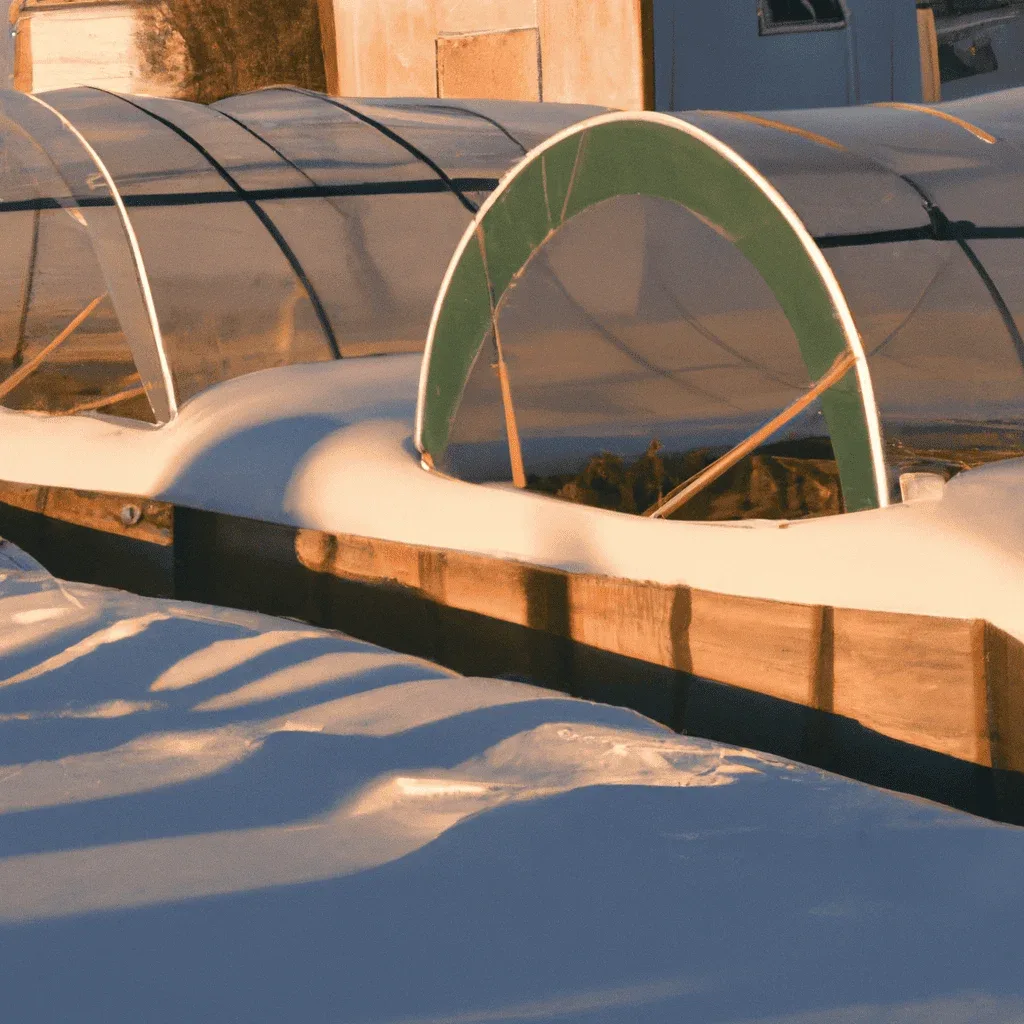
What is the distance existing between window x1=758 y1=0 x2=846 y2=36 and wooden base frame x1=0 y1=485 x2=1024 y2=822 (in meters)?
9.98

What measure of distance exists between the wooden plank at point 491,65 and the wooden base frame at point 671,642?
8.82 metres

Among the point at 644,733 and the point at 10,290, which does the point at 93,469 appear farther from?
the point at 644,733

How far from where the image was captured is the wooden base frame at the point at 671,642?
470cm

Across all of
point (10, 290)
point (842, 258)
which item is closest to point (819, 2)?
point (10, 290)

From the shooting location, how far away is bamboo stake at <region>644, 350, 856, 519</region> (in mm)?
5286

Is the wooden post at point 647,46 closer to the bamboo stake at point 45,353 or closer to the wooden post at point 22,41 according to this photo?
the bamboo stake at point 45,353

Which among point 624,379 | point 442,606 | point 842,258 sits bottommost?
point 442,606

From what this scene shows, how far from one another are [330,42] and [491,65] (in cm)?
273

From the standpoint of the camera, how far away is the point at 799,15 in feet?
51.5

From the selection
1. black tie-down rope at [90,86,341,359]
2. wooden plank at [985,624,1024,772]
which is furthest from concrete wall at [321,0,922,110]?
wooden plank at [985,624,1024,772]

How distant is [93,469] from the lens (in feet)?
28.9

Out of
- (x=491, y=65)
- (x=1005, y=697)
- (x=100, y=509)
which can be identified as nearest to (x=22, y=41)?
(x=491, y=65)

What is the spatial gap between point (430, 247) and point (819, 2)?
758 centimetres

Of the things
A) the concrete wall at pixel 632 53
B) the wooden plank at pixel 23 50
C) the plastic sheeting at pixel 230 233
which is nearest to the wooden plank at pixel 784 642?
the plastic sheeting at pixel 230 233
